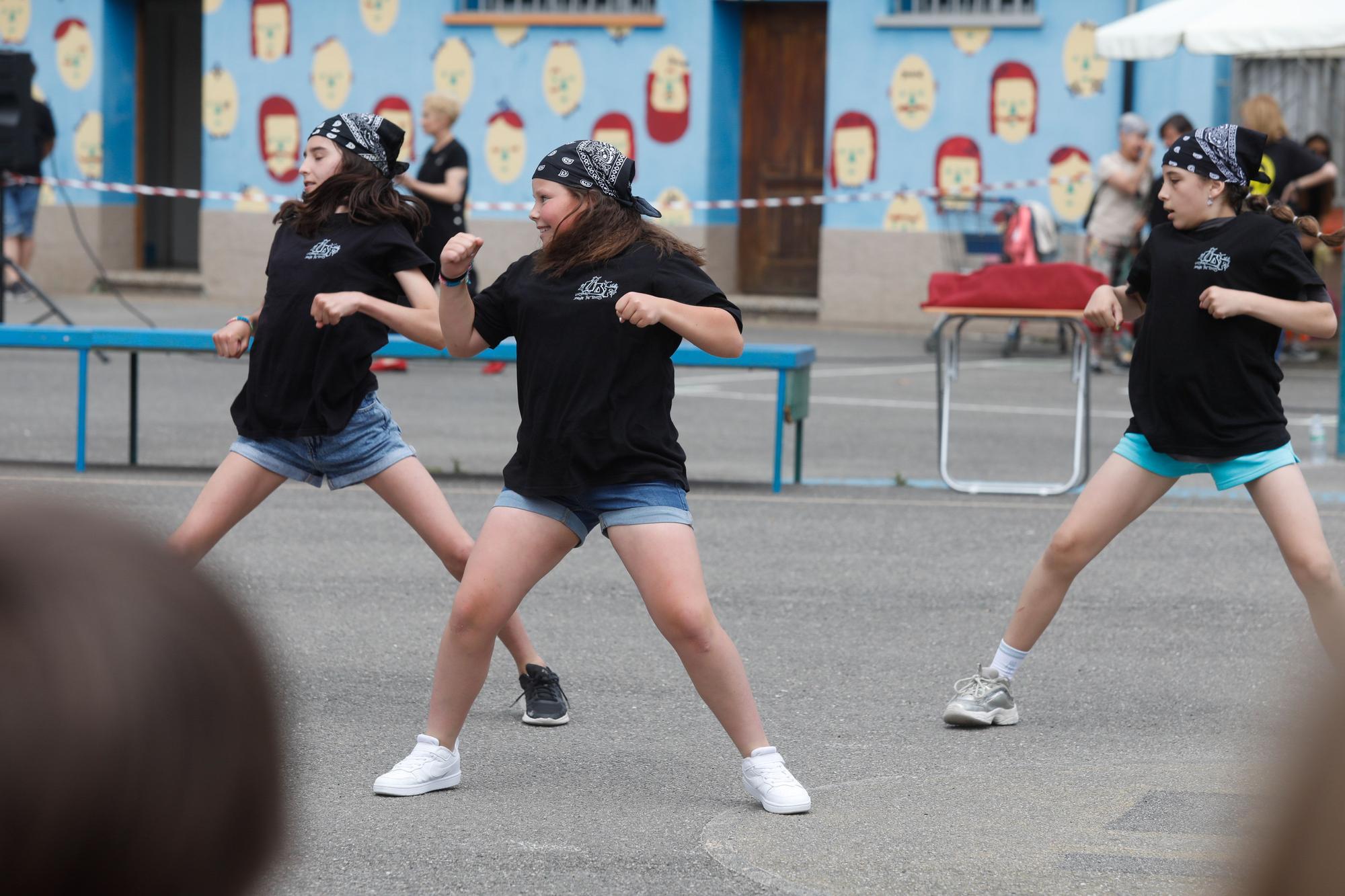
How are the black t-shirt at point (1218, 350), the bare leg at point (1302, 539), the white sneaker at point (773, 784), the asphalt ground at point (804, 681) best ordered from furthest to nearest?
the black t-shirt at point (1218, 350), the bare leg at point (1302, 539), the white sneaker at point (773, 784), the asphalt ground at point (804, 681)

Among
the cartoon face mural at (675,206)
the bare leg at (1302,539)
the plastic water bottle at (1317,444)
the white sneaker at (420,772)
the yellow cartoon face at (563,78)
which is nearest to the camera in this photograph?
the white sneaker at (420,772)

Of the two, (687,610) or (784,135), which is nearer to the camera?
(687,610)

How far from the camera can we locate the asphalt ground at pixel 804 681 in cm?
423

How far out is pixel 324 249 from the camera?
5383 mm

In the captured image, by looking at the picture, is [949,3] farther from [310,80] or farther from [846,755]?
[846,755]

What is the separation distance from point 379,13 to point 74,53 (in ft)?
12.3

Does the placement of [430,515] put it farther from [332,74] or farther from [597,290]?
[332,74]

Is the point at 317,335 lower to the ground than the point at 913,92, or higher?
lower

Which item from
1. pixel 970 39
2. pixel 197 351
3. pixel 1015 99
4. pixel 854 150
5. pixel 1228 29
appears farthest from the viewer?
pixel 854 150

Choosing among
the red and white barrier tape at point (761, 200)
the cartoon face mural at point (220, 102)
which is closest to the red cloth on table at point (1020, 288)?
the red and white barrier tape at point (761, 200)

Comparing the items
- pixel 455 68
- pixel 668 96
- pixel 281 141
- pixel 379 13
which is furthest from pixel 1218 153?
pixel 281 141

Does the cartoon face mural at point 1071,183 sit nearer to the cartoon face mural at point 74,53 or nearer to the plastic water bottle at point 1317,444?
the plastic water bottle at point 1317,444

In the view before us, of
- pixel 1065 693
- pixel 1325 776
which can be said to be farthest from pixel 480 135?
pixel 1325 776

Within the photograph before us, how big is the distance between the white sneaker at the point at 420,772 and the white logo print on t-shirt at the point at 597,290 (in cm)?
116
